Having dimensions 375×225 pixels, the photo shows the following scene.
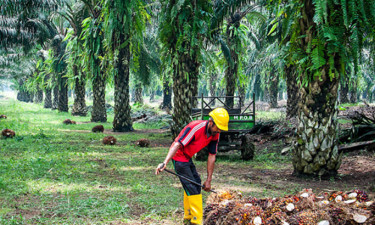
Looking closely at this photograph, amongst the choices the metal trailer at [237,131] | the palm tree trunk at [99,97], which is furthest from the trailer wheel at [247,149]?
the palm tree trunk at [99,97]

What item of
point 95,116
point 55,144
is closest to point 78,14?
point 95,116

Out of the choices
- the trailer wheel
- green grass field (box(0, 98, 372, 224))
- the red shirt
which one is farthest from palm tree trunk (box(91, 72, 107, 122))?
the red shirt

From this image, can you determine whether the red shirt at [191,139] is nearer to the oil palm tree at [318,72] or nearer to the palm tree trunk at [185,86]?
the oil palm tree at [318,72]

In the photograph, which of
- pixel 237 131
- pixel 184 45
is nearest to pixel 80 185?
pixel 237 131

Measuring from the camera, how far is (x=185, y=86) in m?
10.8

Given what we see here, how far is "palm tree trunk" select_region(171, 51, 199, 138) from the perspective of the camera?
10797mm

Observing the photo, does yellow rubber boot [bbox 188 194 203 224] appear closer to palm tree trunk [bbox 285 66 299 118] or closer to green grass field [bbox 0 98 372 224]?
green grass field [bbox 0 98 372 224]

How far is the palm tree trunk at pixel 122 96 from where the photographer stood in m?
15.3

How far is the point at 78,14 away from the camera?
19.2 m

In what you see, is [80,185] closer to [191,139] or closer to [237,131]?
[191,139]

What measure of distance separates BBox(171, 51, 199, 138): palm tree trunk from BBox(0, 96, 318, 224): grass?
1280mm

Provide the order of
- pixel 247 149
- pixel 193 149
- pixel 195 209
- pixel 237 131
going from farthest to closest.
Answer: pixel 247 149
pixel 237 131
pixel 193 149
pixel 195 209

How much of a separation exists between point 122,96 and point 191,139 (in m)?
11.5

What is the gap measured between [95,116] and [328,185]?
15347 millimetres
